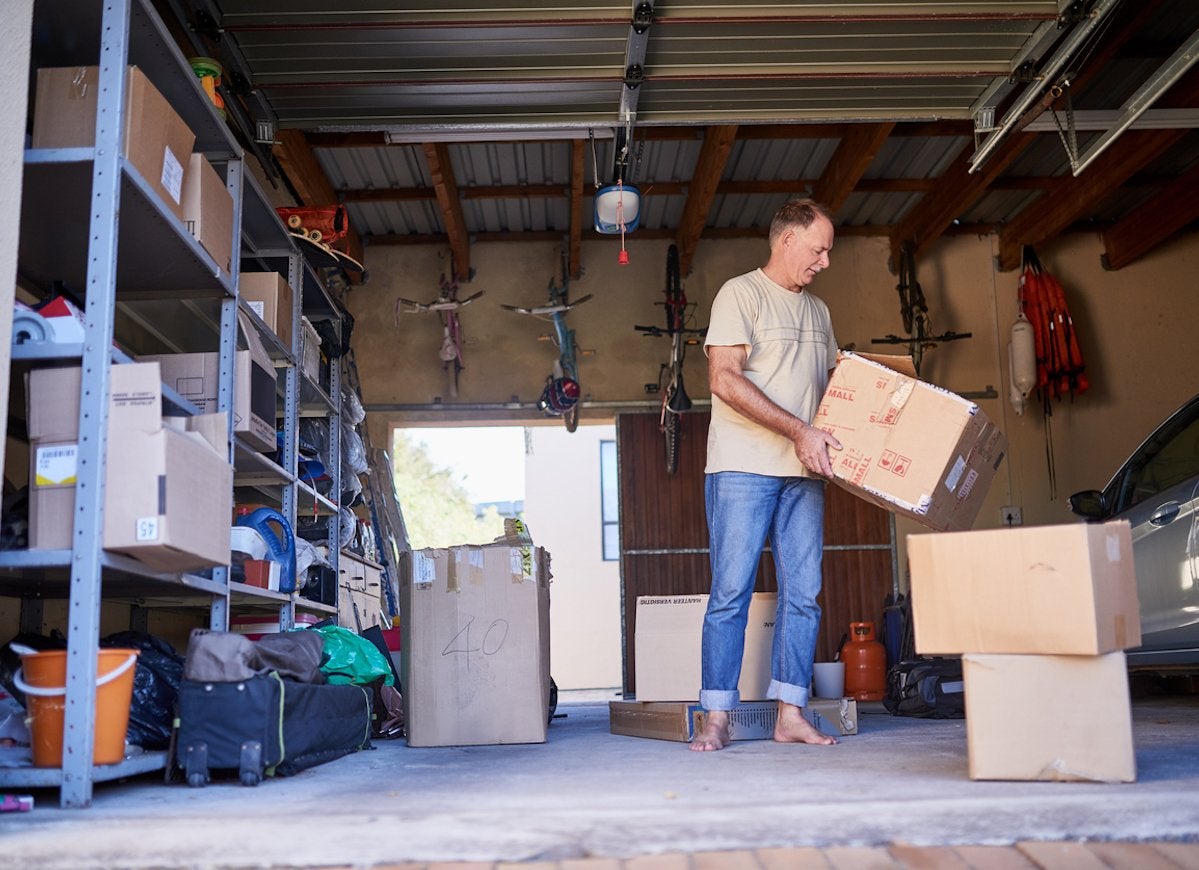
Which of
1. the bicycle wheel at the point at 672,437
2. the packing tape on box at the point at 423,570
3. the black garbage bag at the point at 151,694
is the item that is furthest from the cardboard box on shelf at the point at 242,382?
the bicycle wheel at the point at 672,437

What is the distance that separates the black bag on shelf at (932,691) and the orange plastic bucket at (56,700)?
332cm

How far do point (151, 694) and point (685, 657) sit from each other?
193 cm

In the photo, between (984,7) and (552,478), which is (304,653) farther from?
(552,478)

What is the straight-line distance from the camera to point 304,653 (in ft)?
11.0

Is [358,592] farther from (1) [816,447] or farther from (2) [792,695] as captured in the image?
(1) [816,447]

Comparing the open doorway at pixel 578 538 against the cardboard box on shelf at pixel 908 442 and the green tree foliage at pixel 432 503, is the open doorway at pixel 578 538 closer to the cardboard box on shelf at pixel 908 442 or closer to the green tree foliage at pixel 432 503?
the green tree foliage at pixel 432 503

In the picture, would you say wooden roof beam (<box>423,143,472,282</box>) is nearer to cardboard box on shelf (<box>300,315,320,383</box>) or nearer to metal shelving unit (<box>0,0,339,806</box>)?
cardboard box on shelf (<box>300,315,320,383</box>)

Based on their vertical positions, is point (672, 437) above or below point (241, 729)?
above

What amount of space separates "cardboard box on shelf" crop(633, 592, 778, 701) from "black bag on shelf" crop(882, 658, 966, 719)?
37.4 inches

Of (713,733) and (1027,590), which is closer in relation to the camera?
(1027,590)

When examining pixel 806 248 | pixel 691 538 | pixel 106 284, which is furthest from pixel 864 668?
pixel 106 284

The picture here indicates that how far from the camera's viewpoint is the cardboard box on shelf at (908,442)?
10.3 feet

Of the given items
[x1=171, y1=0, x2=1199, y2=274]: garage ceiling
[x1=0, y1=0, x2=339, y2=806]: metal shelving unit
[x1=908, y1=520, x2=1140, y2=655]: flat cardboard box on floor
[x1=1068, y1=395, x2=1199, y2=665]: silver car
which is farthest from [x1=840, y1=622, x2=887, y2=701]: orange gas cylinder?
[x1=908, y1=520, x2=1140, y2=655]: flat cardboard box on floor

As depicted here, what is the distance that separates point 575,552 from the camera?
20047 mm
